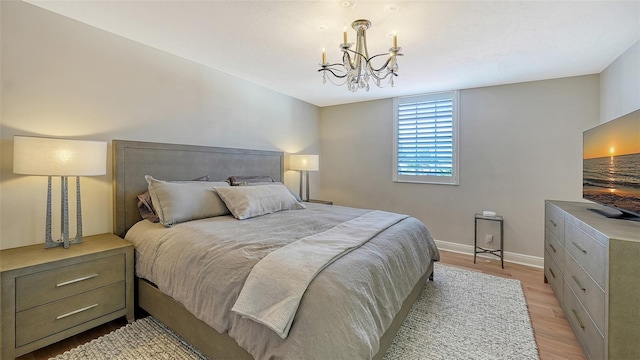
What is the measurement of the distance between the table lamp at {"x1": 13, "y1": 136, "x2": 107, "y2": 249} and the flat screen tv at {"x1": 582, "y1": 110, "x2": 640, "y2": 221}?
350 cm

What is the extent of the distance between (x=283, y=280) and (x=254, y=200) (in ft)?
4.60

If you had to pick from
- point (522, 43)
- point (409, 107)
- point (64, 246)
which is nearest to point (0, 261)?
point (64, 246)

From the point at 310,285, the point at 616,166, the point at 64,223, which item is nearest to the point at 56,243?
the point at 64,223

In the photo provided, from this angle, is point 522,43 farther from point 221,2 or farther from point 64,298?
point 64,298

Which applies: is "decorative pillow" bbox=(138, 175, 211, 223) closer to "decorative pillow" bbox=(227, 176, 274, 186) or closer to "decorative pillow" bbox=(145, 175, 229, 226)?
"decorative pillow" bbox=(145, 175, 229, 226)

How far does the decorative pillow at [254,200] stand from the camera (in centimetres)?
248

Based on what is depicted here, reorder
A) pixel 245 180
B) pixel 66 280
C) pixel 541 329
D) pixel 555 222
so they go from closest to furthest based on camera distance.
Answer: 1. pixel 66 280
2. pixel 541 329
3. pixel 555 222
4. pixel 245 180

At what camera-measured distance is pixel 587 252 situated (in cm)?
164

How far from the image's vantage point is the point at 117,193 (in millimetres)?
2342

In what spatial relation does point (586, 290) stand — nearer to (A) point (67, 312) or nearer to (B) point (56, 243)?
(A) point (67, 312)

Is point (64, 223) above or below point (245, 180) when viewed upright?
below

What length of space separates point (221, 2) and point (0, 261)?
6.91ft

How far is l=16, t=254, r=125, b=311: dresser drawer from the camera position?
5.22 ft

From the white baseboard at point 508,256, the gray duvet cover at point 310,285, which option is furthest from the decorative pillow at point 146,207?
the white baseboard at point 508,256
